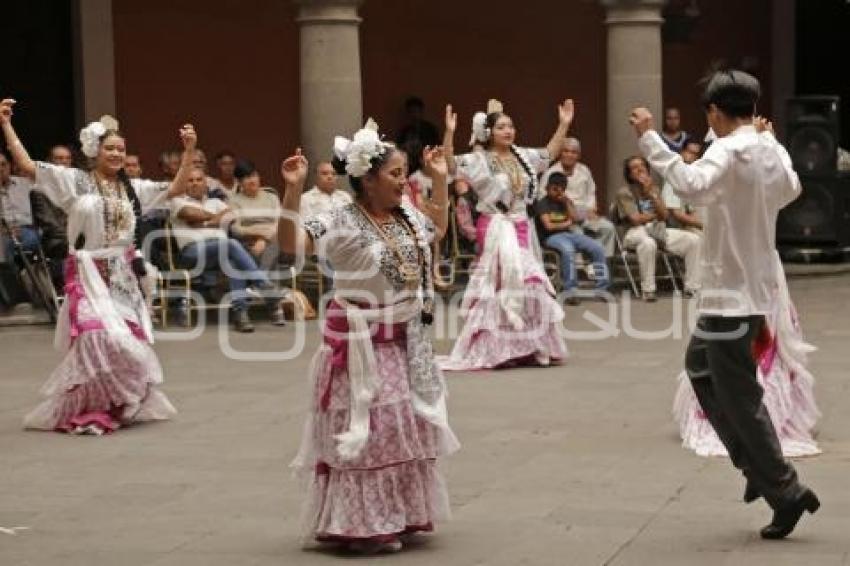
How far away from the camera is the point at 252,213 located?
15.0 metres

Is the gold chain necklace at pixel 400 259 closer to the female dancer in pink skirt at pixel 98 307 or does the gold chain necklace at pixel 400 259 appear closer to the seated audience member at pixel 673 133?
the female dancer in pink skirt at pixel 98 307

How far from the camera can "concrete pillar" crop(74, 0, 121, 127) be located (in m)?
17.0

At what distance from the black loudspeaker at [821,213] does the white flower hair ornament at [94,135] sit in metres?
9.64

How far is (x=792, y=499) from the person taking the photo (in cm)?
688

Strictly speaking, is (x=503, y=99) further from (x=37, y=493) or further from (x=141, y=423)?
(x=37, y=493)

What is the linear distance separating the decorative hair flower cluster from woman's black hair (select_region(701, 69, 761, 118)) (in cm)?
369

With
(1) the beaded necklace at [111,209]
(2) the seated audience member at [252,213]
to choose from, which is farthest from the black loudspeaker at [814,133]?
(1) the beaded necklace at [111,209]

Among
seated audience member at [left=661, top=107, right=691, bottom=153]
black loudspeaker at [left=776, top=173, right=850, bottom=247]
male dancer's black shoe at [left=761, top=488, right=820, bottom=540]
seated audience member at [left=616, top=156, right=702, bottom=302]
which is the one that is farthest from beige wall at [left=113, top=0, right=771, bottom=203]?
male dancer's black shoe at [left=761, top=488, right=820, bottom=540]

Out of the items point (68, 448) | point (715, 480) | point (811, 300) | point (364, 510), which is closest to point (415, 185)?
point (811, 300)

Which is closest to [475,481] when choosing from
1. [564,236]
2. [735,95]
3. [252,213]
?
[735,95]

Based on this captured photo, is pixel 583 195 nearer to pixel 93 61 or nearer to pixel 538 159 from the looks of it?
pixel 93 61

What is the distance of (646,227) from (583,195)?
66 cm

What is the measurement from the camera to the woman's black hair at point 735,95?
7180 mm

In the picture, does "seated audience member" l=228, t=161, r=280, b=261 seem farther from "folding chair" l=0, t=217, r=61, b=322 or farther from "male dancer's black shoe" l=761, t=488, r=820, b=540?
"male dancer's black shoe" l=761, t=488, r=820, b=540
